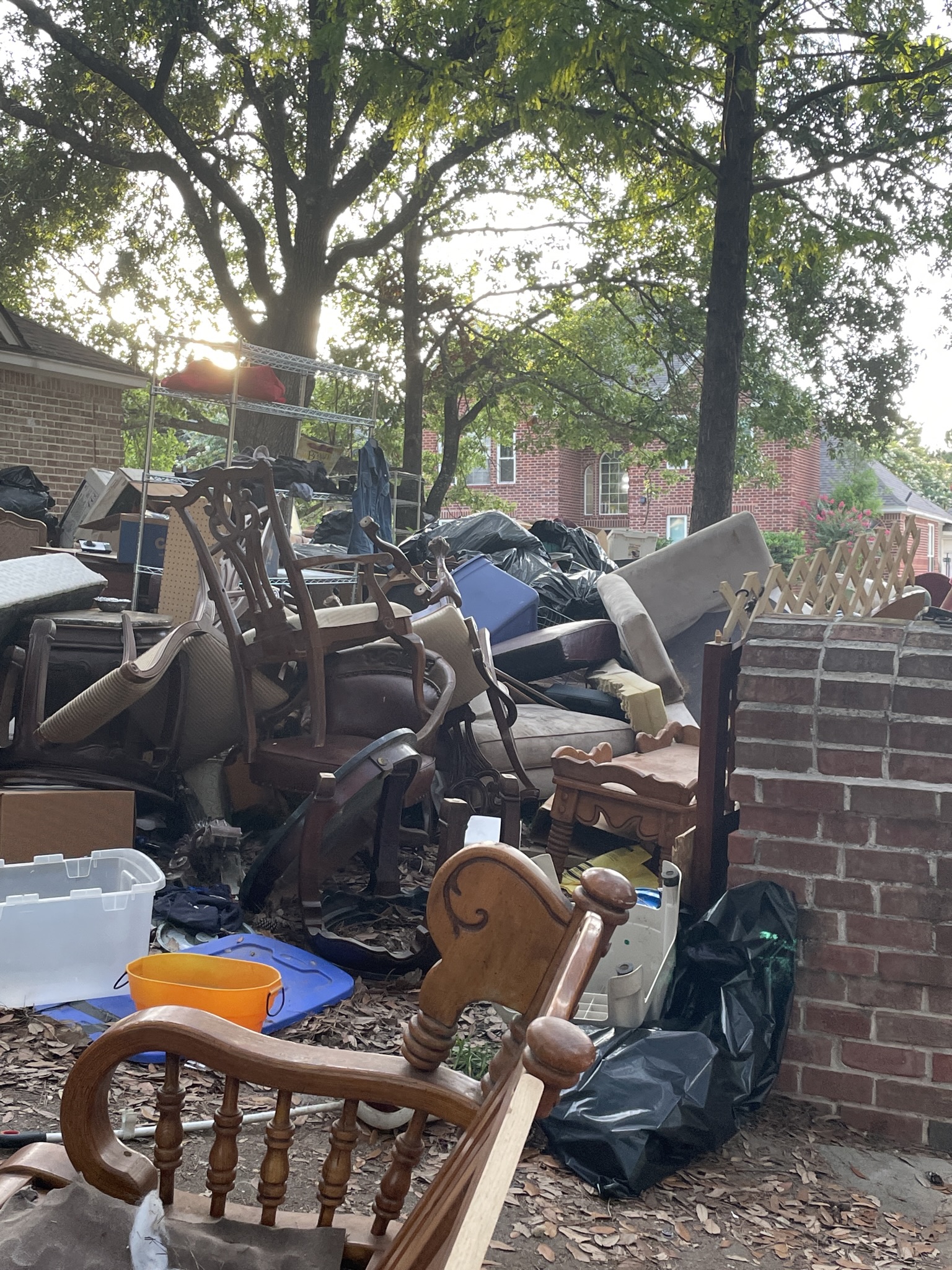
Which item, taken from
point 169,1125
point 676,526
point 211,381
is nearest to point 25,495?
point 211,381

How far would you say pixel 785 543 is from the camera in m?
27.0

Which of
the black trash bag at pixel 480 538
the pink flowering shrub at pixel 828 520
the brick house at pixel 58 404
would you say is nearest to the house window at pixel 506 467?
the pink flowering shrub at pixel 828 520

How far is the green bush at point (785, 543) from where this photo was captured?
2450 centimetres

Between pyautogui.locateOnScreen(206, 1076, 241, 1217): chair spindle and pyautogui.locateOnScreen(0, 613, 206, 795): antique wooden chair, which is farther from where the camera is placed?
pyautogui.locateOnScreen(0, 613, 206, 795): antique wooden chair

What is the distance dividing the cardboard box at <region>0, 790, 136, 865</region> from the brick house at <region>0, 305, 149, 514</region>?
12.0 metres

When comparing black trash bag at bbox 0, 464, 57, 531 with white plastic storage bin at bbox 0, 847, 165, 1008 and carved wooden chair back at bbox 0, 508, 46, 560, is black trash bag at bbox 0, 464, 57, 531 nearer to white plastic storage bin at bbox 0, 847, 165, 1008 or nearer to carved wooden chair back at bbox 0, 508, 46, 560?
carved wooden chair back at bbox 0, 508, 46, 560

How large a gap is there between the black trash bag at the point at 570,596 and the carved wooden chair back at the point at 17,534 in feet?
12.1

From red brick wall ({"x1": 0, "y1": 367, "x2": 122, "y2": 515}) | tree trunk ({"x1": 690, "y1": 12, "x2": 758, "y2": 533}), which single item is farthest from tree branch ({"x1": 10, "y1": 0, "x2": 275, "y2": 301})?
tree trunk ({"x1": 690, "y1": 12, "x2": 758, "y2": 533})

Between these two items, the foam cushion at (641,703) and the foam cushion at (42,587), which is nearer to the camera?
the foam cushion at (42,587)

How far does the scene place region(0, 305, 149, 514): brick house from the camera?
15086mm

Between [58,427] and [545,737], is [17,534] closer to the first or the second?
[545,737]

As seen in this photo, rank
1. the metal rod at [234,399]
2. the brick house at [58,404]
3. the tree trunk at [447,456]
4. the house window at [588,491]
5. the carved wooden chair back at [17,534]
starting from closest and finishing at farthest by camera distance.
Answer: the carved wooden chair back at [17,534], the metal rod at [234,399], the brick house at [58,404], the tree trunk at [447,456], the house window at [588,491]

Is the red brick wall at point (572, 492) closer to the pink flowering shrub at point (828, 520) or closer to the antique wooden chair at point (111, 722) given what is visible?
the pink flowering shrub at point (828, 520)

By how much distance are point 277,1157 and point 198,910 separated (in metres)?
2.73
